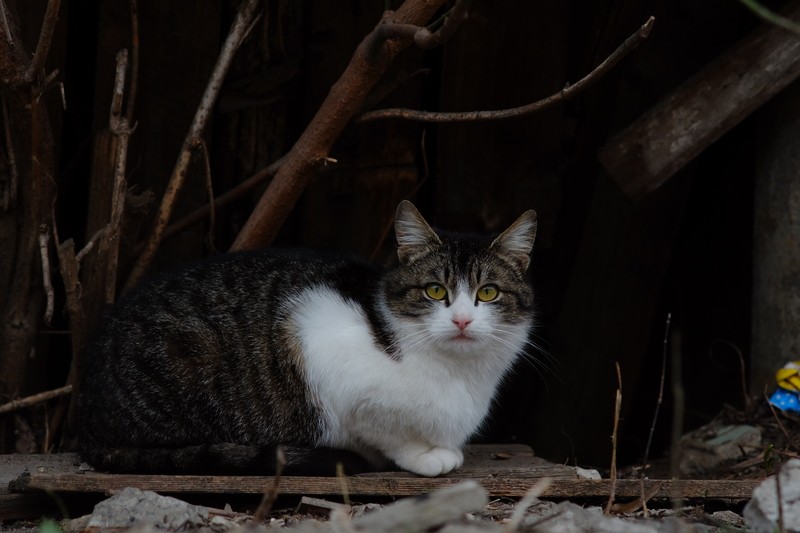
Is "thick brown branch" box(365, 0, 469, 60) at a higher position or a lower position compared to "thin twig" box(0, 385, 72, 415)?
higher

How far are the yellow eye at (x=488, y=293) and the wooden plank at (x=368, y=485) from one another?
0.73 meters

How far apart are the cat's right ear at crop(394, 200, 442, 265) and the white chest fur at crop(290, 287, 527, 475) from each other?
13.6 inches

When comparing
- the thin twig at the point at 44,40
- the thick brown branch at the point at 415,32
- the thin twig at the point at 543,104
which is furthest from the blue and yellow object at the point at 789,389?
the thin twig at the point at 44,40

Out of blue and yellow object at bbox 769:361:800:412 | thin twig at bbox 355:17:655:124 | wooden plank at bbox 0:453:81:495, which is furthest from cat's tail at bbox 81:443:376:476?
blue and yellow object at bbox 769:361:800:412

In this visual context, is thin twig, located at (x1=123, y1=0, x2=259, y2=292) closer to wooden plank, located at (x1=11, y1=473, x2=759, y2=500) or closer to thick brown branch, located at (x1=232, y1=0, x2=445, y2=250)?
thick brown branch, located at (x1=232, y1=0, x2=445, y2=250)

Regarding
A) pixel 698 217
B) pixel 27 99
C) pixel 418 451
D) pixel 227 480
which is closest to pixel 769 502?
pixel 418 451

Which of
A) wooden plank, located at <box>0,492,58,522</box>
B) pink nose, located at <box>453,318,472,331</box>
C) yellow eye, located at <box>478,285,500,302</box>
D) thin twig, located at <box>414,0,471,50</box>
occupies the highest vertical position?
thin twig, located at <box>414,0,471,50</box>

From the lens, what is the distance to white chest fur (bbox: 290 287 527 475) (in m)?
4.04

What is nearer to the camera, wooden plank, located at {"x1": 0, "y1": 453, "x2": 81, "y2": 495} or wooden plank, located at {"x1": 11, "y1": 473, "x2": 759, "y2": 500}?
wooden plank, located at {"x1": 11, "y1": 473, "x2": 759, "y2": 500}

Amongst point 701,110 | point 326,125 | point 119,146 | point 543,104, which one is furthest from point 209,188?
point 701,110

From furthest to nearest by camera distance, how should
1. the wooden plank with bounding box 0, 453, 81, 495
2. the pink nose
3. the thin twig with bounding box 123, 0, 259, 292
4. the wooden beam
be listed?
the wooden beam
the thin twig with bounding box 123, 0, 259, 292
the wooden plank with bounding box 0, 453, 81, 495
the pink nose

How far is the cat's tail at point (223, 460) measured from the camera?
3871 millimetres

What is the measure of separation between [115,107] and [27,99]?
0.36 meters

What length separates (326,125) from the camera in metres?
4.40
